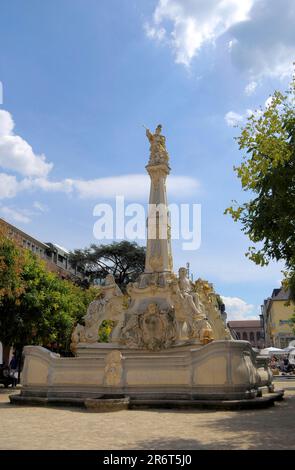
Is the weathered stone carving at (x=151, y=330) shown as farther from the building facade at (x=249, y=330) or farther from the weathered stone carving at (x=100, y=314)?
the building facade at (x=249, y=330)

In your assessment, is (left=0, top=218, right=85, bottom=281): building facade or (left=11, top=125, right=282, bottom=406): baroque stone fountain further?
(left=0, top=218, right=85, bottom=281): building facade

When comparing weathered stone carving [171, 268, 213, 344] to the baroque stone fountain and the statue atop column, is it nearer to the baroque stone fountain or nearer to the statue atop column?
the baroque stone fountain

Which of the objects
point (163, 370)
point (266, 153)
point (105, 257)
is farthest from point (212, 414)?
point (105, 257)

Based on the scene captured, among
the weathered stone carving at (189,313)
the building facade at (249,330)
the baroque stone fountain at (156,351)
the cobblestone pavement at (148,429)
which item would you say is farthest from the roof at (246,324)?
the cobblestone pavement at (148,429)

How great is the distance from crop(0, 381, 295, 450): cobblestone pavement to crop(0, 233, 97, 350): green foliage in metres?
10.5

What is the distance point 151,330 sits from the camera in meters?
19.2

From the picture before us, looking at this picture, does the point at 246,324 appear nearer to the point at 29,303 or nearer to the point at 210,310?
the point at 29,303

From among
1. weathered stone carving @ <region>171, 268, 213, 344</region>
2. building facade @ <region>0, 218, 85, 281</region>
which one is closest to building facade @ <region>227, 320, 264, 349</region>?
building facade @ <region>0, 218, 85, 281</region>

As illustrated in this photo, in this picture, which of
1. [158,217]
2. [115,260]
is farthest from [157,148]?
[115,260]

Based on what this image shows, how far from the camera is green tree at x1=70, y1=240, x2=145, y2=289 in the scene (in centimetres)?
5300

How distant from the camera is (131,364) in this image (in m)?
14.4

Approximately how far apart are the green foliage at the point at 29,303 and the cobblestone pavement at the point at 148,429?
10.5 meters
